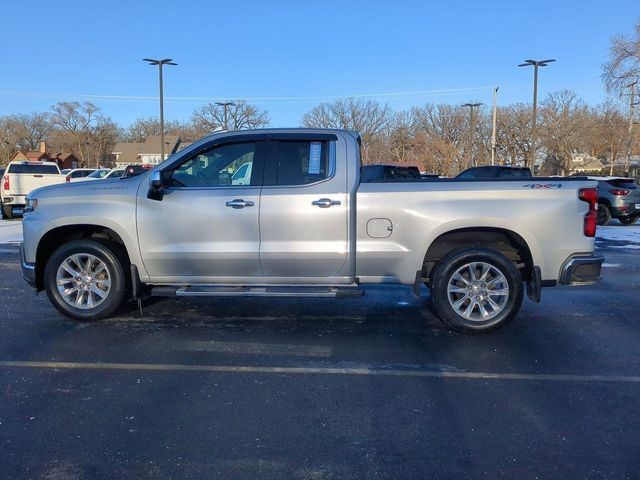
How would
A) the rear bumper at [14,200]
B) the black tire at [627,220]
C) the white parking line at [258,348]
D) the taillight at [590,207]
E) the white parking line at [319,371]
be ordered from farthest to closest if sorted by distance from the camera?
the black tire at [627,220] < the rear bumper at [14,200] < the taillight at [590,207] < the white parking line at [258,348] < the white parking line at [319,371]

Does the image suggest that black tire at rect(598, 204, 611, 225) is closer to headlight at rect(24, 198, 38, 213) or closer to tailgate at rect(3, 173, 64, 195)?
headlight at rect(24, 198, 38, 213)

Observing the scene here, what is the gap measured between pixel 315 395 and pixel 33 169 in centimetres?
1733

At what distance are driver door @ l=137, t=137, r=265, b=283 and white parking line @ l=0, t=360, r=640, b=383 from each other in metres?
1.25

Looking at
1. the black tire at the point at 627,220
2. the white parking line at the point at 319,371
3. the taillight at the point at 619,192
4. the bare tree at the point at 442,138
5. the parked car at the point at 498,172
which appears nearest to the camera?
the white parking line at the point at 319,371

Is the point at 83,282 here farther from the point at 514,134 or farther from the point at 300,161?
the point at 514,134

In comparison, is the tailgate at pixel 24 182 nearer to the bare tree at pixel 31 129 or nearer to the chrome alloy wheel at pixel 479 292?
the chrome alloy wheel at pixel 479 292

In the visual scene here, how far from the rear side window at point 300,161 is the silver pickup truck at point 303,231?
0.04 ft

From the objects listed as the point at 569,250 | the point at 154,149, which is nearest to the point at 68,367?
the point at 569,250

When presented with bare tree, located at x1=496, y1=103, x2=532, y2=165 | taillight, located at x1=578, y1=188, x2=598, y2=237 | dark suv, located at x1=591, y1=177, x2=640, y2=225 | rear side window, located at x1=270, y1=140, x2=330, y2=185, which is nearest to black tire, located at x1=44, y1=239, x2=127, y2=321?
rear side window, located at x1=270, y1=140, x2=330, y2=185

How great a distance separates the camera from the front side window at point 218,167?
564cm

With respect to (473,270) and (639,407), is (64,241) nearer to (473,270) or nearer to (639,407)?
(473,270)

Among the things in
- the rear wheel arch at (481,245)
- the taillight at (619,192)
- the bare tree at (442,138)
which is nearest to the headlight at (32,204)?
the rear wheel arch at (481,245)

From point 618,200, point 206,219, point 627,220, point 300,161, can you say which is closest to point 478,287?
point 300,161

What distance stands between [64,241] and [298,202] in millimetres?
2600
